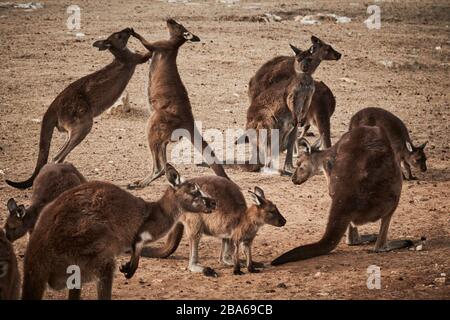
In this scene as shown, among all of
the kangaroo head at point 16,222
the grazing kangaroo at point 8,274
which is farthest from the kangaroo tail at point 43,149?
the grazing kangaroo at point 8,274

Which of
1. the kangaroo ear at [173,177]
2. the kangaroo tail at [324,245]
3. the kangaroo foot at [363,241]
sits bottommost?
the kangaroo foot at [363,241]

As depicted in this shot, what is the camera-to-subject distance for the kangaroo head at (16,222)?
7.12 metres

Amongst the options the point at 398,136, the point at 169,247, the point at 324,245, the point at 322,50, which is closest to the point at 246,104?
the point at 322,50

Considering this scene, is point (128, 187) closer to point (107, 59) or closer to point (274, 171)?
point (274, 171)

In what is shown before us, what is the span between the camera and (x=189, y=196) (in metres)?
7.01

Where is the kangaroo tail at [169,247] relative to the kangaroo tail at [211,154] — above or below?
below

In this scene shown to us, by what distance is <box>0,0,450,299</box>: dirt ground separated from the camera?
7.08 meters

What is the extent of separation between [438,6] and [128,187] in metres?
14.0

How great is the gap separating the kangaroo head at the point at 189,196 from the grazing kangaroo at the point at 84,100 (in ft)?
8.59

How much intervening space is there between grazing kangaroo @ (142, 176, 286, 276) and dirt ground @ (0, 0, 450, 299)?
17 centimetres

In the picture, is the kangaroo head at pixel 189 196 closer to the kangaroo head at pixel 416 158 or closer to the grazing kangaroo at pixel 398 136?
the grazing kangaroo at pixel 398 136

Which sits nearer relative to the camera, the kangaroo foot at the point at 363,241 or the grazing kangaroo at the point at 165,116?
the kangaroo foot at the point at 363,241

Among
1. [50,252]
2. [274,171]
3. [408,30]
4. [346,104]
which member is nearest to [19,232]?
[50,252]

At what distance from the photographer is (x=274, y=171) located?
34.0ft
